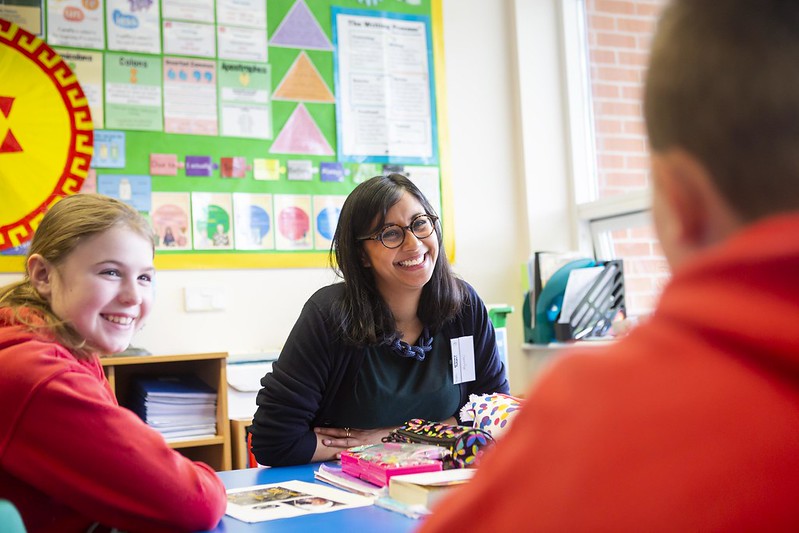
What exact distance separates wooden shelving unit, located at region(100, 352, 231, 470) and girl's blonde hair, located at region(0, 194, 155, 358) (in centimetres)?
141

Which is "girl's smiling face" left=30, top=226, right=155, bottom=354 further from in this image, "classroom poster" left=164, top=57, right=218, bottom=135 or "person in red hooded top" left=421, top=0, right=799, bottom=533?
"classroom poster" left=164, top=57, right=218, bottom=135

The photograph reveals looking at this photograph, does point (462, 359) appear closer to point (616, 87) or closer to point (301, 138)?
point (301, 138)

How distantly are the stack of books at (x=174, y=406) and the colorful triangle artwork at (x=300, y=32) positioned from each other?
1.62m

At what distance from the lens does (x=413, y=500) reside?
1.26 meters

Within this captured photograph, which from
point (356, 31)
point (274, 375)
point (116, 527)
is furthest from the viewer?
point (356, 31)

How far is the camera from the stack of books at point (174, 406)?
278cm

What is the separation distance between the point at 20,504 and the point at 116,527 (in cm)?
15

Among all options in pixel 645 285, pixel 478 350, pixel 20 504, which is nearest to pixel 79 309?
pixel 20 504

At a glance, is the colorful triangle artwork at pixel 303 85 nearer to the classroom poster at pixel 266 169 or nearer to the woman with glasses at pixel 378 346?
the classroom poster at pixel 266 169

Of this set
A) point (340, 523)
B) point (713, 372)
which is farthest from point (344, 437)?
point (713, 372)

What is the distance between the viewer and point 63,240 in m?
1.33

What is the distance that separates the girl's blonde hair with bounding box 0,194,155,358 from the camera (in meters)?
1.31

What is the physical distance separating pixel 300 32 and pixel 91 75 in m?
0.94

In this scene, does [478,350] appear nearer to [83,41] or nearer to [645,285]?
[645,285]
